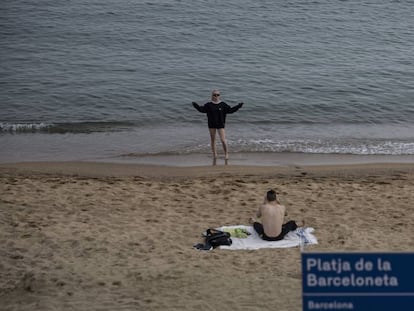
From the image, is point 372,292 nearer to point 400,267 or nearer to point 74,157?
point 400,267

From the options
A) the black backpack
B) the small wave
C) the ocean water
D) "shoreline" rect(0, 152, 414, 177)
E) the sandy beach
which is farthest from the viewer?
the small wave

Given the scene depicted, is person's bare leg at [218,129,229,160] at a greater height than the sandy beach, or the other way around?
person's bare leg at [218,129,229,160]

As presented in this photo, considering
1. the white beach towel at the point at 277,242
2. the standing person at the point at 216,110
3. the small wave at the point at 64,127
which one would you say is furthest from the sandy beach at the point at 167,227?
the small wave at the point at 64,127

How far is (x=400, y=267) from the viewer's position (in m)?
6.44

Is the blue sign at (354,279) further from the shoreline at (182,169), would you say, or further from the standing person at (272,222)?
the shoreline at (182,169)

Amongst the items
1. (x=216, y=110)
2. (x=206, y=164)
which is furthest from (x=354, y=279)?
(x=206, y=164)

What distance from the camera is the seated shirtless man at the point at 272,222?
1162cm

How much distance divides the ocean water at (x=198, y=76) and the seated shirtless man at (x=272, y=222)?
7036 millimetres

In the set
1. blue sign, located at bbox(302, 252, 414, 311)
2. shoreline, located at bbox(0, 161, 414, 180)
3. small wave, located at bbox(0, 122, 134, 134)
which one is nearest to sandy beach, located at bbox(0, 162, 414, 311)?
shoreline, located at bbox(0, 161, 414, 180)

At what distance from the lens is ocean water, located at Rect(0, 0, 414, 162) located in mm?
20469

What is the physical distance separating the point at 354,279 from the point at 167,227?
20.0ft

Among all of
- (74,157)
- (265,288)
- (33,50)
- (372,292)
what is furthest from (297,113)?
(372,292)

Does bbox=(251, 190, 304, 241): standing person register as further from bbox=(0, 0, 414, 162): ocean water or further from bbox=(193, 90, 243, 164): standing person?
bbox=(0, 0, 414, 162): ocean water

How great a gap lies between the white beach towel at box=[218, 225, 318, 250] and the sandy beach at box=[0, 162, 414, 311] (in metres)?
0.15
